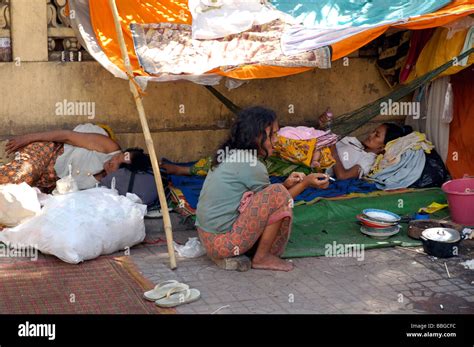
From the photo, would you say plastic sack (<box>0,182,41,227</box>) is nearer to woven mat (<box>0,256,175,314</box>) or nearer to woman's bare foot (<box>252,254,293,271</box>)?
woven mat (<box>0,256,175,314</box>)

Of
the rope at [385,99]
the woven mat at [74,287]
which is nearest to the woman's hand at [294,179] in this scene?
the woven mat at [74,287]

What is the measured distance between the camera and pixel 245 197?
481 cm

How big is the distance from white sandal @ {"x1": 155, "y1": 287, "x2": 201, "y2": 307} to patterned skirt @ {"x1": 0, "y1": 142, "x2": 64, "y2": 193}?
2.10 meters

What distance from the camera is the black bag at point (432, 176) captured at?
6820 millimetres

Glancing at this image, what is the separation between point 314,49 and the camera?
5.69 meters

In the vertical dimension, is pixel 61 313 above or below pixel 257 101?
below

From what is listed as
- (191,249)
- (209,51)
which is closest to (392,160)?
(209,51)

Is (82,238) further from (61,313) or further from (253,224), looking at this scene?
(253,224)

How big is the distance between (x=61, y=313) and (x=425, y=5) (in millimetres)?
3948

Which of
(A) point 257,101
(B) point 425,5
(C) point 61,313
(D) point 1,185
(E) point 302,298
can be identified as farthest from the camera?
(A) point 257,101

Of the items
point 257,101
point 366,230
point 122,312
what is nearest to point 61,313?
point 122,312

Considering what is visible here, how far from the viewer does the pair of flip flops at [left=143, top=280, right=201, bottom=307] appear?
4.30m

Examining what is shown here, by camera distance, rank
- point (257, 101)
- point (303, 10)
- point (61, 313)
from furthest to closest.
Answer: point (257, 101) < point (303, 10) < point (61, 313)

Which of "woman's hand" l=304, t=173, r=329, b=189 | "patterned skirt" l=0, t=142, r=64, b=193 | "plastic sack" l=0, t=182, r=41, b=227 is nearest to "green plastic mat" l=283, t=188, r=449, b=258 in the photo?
"woman's hand" l=304, t=173, r=329, b=189
